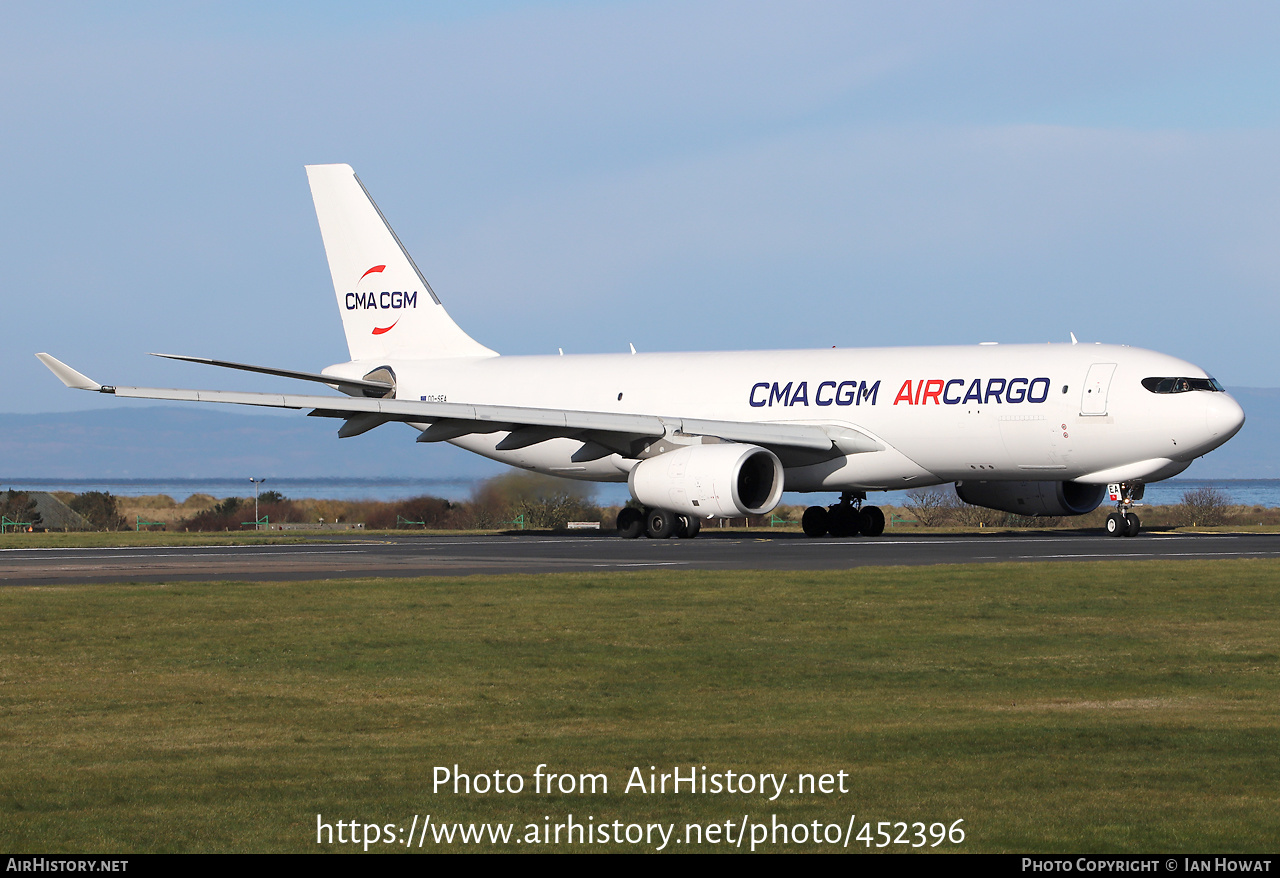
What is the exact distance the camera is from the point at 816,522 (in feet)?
116

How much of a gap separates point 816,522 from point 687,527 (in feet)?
13.8

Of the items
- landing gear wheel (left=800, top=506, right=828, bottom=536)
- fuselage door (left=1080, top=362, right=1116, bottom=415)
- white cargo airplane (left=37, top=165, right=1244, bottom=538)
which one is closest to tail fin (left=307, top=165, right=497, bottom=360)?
white cargo airplane (left=37, top=165, right=1244, bottom=538)

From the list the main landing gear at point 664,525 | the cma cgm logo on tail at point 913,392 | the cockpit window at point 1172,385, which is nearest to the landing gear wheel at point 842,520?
the cma cgm logo on tail at point 913,392

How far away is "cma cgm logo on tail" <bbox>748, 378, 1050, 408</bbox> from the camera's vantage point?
1194 inches

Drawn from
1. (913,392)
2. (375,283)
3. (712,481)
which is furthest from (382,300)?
(913,392)

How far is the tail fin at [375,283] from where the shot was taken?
41062mm

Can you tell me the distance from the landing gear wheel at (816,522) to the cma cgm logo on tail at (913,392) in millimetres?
3087

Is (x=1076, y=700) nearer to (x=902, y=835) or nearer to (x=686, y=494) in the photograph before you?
(x=902, y=835)

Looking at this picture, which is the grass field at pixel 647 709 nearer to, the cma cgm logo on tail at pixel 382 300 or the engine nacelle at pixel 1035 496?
the engine nacelle at pixel 1035 496

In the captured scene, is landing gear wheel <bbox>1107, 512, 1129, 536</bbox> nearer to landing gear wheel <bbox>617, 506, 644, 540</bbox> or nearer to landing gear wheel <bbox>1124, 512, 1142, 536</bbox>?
landing gear wheel <bbox>1124, 512, 1142, 536</bbox>

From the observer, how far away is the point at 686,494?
3062 centimetres

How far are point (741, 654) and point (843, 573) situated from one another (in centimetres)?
770

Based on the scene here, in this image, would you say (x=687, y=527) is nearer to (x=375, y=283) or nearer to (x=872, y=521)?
(x=872, y=521)
